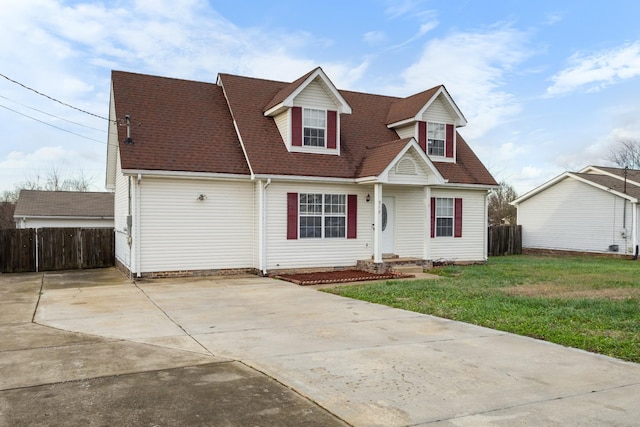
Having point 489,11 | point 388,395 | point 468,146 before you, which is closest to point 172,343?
point 388,395

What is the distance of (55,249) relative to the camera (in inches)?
690

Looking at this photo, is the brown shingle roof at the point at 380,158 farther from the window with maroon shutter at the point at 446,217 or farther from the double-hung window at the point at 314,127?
the window with maroon shutter at the point at 446,217

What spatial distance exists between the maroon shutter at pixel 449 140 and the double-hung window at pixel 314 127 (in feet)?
16.7

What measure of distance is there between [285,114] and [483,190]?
26.5ft

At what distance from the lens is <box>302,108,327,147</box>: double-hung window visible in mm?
16141

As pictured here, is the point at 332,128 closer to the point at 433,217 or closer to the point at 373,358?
the point at 433,217

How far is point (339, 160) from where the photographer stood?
1641 cm

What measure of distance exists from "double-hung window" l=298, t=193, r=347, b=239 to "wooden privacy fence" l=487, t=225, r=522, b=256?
38.6 feet

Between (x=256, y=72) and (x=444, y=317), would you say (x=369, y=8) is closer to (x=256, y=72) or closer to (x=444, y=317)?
(x=256, y=72)

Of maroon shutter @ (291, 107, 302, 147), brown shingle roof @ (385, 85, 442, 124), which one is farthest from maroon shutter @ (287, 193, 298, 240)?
brown shingle roof @ (385, 85, 442, 124)

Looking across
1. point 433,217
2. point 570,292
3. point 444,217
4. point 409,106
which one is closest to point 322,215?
point 433,217

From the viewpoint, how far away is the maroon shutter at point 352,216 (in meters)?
16.2

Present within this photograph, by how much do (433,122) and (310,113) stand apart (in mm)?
4917

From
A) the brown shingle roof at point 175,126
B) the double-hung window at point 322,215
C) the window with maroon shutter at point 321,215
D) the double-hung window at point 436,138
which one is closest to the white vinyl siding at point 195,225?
the brown shingle roof at point 175,126
